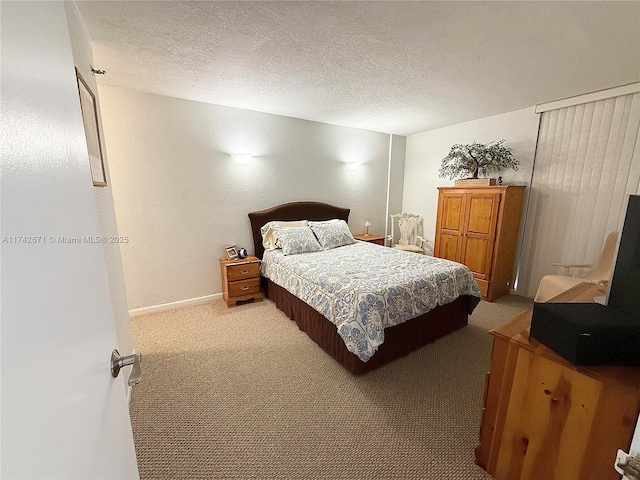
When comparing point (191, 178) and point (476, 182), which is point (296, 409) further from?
point (476, 182)

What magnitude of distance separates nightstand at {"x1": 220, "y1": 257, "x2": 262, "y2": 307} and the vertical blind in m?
3.44

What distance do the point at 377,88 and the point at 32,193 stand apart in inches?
111

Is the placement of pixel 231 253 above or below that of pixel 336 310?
above

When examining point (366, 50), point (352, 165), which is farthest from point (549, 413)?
point (352, 165)

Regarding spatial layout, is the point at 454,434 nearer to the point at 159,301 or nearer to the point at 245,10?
the point at 245,10

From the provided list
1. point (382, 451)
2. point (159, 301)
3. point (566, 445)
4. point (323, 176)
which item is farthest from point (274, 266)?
point (566, 445)

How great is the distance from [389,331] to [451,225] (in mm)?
2285

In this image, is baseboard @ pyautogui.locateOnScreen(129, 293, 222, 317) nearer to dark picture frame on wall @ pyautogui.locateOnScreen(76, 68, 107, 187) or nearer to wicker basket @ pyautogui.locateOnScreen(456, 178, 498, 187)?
dark picture frame on wall @ pyautogui.locateOnScreen(76, 68, 107, 187)

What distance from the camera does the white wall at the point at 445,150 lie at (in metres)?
3.28

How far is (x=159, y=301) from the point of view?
3051mm

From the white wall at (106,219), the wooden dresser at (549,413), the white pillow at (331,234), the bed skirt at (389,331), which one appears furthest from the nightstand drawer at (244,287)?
the wooden dresser at (549,413)

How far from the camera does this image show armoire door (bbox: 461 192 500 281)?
3.22 metres

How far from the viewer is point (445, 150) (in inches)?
161

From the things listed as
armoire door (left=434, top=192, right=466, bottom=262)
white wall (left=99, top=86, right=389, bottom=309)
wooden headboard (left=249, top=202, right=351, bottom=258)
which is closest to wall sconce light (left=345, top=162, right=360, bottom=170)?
white wall (left=99, top=86, right=389, bottom=309)
